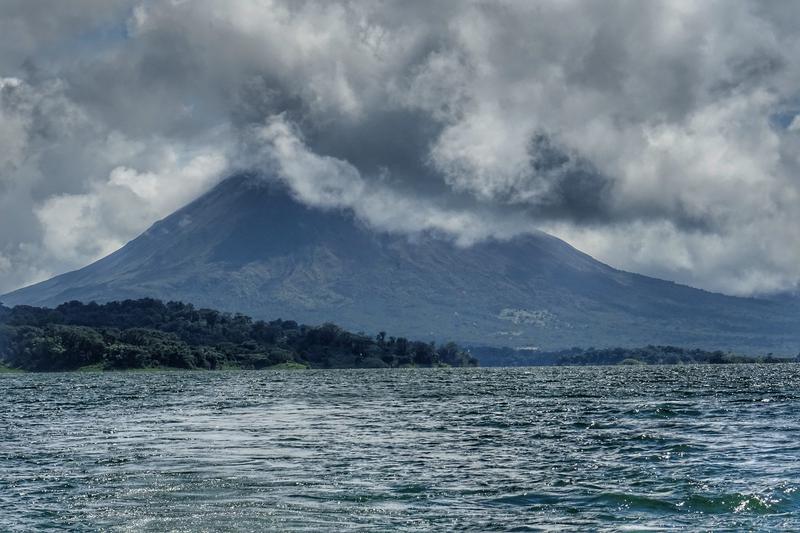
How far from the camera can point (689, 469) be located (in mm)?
50344

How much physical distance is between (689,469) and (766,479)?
4.62 meters

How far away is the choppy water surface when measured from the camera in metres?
39.1

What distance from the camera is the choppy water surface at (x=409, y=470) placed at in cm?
3906

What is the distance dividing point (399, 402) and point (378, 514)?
249 ft

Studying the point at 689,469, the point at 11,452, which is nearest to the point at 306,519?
the point at 689,469

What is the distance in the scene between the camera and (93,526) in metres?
37.8

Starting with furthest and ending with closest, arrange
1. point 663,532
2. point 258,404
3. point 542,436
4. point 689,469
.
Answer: point 258,404 → point 542,436 → point 689,469 → point 663,532

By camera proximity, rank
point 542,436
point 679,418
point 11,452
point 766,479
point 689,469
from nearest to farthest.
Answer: point 766,479, point 689,469, point 11,452, point 542,436, point 679,418

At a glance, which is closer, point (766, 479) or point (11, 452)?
point (766, 479)

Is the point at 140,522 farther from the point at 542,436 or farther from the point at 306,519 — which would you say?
the point at 542,436

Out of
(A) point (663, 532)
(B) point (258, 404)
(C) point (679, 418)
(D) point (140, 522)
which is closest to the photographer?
(A) point (663, 532)

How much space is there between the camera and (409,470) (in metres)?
51.3

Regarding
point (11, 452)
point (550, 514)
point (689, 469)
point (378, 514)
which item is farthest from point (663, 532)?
point (11, 452)

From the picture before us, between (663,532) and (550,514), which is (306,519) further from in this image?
(663,532)
